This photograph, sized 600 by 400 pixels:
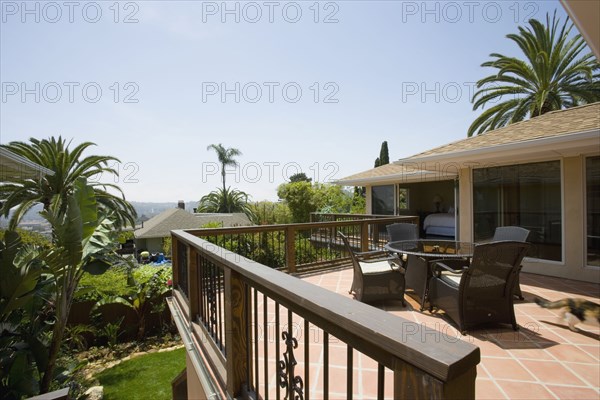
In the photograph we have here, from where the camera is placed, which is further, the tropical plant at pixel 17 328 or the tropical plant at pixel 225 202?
the tropical plant at pixel 225 202

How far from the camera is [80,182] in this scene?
15.2ft

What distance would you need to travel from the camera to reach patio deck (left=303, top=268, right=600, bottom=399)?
2.38 metres

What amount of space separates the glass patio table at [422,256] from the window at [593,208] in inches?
98.4

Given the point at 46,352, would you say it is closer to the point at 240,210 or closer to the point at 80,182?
the point at 80,182

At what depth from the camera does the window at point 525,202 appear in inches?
246

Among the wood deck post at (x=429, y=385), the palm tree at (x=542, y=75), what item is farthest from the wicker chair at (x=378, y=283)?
the palm tree at (x=542, y=75)

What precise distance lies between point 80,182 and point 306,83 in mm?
4572

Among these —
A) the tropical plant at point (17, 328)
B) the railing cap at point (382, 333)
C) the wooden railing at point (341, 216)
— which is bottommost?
the tropical plant at point (17, 328)

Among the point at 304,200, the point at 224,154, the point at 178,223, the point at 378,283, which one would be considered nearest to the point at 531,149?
the point at 378,283

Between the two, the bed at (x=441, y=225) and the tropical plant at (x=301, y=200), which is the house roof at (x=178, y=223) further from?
the bed at (x=441, y=225)

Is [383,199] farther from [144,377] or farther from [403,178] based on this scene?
[144,377]

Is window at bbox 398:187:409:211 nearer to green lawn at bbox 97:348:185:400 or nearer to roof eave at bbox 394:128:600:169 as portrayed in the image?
roof eave at bbox 394:128:600:169

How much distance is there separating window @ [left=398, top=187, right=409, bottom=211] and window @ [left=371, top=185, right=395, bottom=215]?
0.93 ft

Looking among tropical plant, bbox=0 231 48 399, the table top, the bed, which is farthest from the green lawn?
the bed
